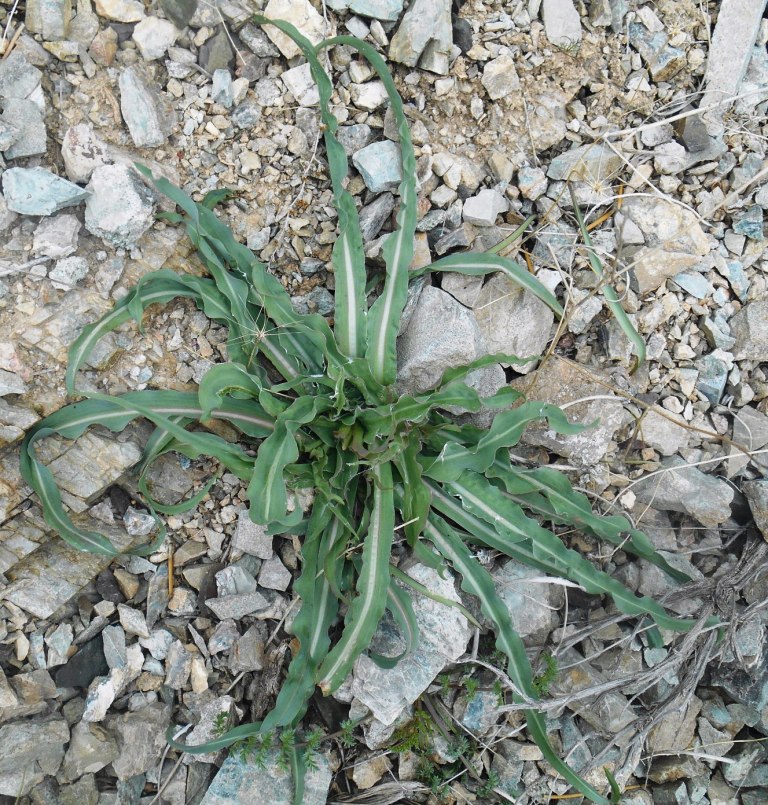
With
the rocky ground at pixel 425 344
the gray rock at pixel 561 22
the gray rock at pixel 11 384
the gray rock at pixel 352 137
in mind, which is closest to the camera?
the gray rock at pixel 11 384

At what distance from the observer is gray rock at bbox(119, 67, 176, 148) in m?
2.13

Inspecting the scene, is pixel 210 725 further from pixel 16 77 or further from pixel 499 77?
pixel 499 77

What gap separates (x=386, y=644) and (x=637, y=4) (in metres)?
2.40

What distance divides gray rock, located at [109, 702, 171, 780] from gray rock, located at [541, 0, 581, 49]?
8.48 ft

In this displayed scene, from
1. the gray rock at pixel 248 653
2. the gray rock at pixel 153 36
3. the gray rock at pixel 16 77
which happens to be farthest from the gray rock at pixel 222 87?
the gray rock at pixel 248 653

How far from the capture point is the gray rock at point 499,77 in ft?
7.81

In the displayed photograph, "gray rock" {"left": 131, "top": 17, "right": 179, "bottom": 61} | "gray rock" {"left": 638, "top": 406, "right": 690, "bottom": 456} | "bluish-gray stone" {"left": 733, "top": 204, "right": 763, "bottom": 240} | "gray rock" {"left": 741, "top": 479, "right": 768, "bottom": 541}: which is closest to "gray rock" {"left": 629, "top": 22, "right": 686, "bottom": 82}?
"bluish-gray stone" {"left": 733, "top": 204, "right": 763, "bottom": 240}

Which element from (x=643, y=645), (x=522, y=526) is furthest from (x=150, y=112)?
(x=643, y=645)

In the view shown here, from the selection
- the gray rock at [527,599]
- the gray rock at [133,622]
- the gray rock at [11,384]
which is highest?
the gray rock at [11,384]

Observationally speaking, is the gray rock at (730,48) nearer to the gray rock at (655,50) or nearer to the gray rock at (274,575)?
the gray rock at (655,50)

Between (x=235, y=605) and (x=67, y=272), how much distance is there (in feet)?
3.75

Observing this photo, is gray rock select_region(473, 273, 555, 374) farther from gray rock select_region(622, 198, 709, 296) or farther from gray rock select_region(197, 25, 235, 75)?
gray rock select_region(197, 25, 235, 75)

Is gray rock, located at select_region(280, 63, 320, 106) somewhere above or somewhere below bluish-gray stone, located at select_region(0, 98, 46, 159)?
below

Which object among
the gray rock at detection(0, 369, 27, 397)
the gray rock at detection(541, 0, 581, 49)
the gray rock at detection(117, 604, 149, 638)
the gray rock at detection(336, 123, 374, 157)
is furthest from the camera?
the gray rock at detection(541, 0, 581, 49)
